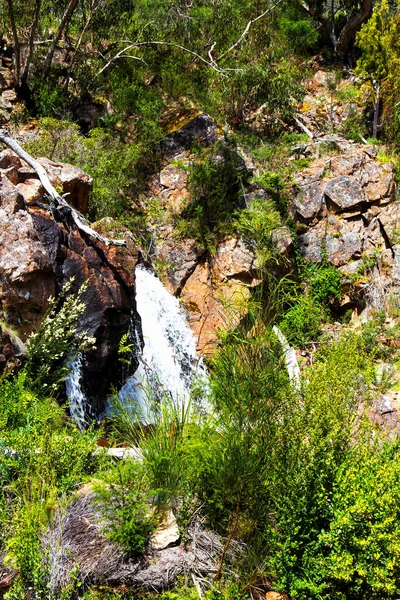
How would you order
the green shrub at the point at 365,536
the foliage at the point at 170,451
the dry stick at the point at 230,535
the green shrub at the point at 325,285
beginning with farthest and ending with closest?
the green shrub at the point at 325,285
the foliage at the point at 170,451
the dry stick at the point at 230,535
the green shrub at the point at 365,536

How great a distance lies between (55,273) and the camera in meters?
6.18

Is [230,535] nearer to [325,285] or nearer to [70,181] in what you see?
[70,181]

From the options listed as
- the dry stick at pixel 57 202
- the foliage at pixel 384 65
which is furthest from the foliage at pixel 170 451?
the foliage at pixel 384 65

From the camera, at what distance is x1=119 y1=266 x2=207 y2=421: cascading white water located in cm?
811

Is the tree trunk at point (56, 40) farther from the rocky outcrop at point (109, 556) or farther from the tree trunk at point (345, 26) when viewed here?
the rocky outcrop at point (109, 556)

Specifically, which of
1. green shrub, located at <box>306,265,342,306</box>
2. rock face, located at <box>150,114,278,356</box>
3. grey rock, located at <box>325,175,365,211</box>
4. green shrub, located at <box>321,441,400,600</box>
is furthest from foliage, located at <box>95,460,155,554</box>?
grey rock, located at <box>325,175,365,211</box>

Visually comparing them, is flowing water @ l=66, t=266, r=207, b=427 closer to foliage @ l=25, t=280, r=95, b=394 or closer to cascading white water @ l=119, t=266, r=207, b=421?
cascading white water @ l=119, t=266, r=207, b=421

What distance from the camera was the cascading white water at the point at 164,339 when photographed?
8.11 metres

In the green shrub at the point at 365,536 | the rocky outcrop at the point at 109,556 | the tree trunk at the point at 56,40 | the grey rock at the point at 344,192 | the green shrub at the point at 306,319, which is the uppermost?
the tree trunk at the point at 56,40

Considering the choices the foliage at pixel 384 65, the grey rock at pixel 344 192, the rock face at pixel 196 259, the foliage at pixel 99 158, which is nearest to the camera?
the rock face at pixel 196 259

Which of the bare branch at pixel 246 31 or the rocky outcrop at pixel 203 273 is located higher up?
the bare branch at pixel 246 31

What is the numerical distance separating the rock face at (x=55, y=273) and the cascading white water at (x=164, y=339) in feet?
3.07

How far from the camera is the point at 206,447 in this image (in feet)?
11.7

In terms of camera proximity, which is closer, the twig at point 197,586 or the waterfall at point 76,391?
the twig at point 197,586
